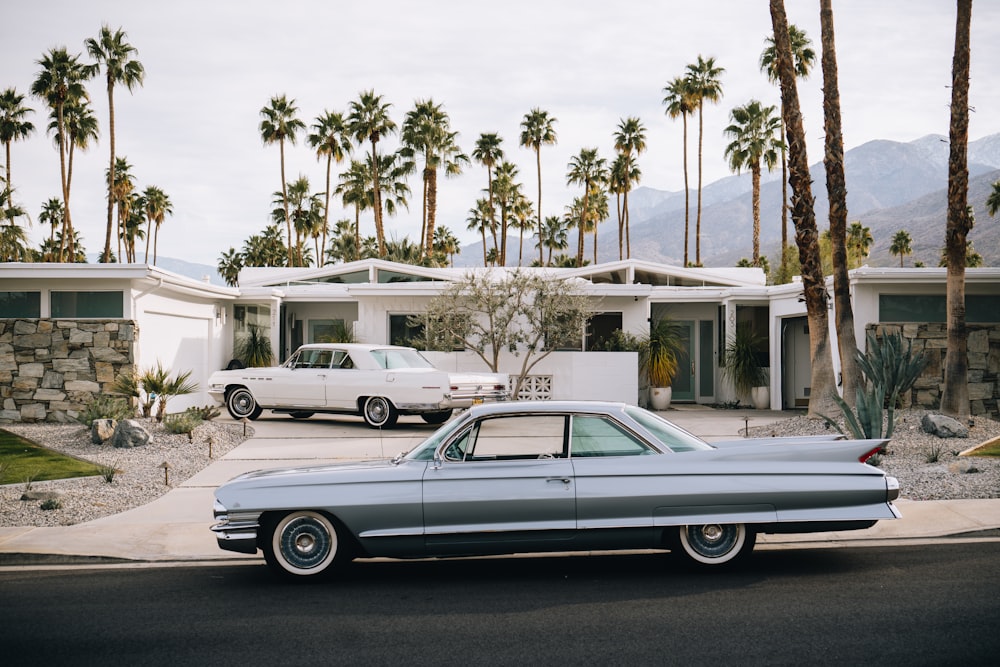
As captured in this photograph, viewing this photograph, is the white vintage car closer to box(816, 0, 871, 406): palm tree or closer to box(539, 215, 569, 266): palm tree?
box(816, 0, 871, 406): palm tree

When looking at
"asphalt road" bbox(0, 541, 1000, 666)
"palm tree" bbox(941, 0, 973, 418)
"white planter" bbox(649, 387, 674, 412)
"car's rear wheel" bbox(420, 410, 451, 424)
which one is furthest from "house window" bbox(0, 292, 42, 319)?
"palm tree" bbox(941, 0, 973, 418)

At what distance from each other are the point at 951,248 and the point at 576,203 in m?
50.4

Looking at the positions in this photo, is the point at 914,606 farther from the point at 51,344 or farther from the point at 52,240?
the point at 52,240

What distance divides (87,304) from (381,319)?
7.31 meters

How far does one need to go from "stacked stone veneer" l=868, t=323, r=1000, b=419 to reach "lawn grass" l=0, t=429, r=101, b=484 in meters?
14.1

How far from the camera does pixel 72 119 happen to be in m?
41.9

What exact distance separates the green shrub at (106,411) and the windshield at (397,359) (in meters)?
4.44

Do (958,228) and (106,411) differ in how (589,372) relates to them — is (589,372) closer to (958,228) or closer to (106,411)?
(958,228)

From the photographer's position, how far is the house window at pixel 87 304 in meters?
17.8

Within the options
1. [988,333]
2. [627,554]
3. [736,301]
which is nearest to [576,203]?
[736,301]

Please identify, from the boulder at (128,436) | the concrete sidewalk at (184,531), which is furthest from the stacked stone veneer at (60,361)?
the concrete sidewalk at (184,531)

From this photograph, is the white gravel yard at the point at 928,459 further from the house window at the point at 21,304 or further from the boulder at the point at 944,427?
the house window at the point at 21,304

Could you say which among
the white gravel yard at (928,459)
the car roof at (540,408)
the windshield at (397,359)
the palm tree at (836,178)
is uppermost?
the palm tree at (836,178)

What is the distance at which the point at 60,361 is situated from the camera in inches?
693
